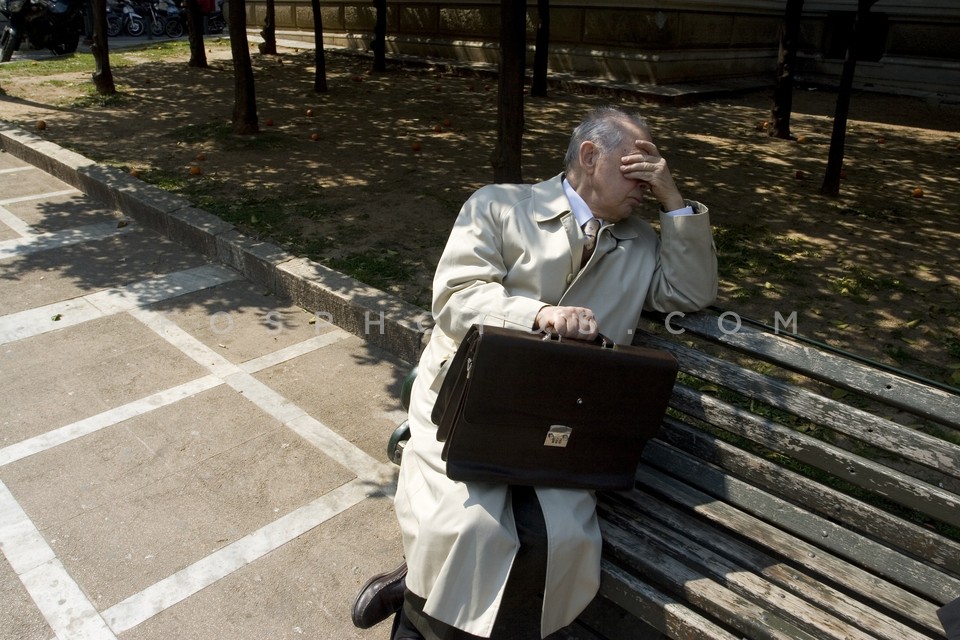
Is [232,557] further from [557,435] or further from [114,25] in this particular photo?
[114,25]

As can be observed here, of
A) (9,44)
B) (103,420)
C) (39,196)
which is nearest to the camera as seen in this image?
(103,420)

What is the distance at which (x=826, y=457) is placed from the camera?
234cm

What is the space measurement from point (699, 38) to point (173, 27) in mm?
18561

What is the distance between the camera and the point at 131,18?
24.8 m

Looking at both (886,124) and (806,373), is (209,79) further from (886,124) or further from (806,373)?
(806,373)

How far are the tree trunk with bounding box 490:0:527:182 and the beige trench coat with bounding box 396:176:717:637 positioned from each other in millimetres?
3786

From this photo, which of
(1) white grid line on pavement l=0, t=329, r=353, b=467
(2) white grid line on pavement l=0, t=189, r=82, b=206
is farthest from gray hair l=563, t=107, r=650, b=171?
(2) white grid line on pavement l=0, t=189, r=82, b=206

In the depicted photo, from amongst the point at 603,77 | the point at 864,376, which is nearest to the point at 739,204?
the point at 864,376

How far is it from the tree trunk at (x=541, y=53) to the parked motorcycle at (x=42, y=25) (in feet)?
39.8

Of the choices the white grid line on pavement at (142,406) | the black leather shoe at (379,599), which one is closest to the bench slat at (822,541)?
the black leather shoe at (379,599)

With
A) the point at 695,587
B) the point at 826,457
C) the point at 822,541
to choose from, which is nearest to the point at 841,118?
the point at 826,457

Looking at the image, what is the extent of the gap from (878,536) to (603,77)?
1299cm

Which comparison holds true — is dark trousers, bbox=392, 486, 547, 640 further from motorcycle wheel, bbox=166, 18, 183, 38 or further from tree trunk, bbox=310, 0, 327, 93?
motorcycle wheel, bbox=166, 18, 183, 38

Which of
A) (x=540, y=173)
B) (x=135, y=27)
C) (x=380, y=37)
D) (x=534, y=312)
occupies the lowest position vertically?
(x=540, y=173)
